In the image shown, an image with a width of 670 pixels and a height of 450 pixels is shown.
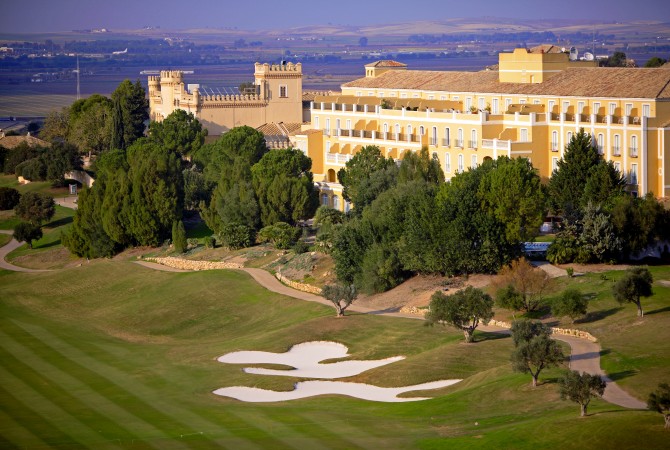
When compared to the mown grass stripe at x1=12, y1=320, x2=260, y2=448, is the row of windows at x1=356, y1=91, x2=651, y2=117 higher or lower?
higher

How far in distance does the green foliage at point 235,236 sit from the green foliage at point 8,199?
110 ft

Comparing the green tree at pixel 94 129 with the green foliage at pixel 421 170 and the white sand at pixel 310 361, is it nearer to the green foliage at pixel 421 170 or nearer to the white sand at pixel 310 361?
the green foliage at pixel 421 170

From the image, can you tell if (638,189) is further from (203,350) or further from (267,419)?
(267,419)

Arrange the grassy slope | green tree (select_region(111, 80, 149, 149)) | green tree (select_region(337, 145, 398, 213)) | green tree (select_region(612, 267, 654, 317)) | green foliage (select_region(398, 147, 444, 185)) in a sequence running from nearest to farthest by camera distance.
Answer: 1. the grassy slope
2. green tree (select_region(612, 267, 654, 317))
3. green foliage (select_region(398, 147, 444, 185))
4. green tree (select_region(337, 145, 398, 213))
5. green tree (select_region(111, 80, 149, 149))

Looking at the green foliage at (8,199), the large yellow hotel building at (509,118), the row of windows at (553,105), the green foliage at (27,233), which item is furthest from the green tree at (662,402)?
the green foliage at (8,199)

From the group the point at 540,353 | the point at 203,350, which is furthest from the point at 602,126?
the point at 540,353

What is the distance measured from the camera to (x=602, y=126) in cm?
8481

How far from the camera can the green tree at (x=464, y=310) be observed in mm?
57656

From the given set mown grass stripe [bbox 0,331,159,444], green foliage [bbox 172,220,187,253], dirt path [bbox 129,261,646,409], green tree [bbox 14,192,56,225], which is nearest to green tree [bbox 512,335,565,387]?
dirt path [bbox 129,261,646,409]

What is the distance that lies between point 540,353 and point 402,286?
24569 millimetres

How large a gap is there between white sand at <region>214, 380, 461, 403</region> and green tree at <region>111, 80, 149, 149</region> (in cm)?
7748

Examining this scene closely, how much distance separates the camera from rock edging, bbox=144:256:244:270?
8500 centimetres

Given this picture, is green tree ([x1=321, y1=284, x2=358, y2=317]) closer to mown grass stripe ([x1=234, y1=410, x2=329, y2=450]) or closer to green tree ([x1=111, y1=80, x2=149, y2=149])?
mown grass stripe ([x1=234, y1=410, x2=329, y2=450])

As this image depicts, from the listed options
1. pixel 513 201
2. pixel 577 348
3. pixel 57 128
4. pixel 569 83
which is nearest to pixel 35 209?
pixel 57 128
